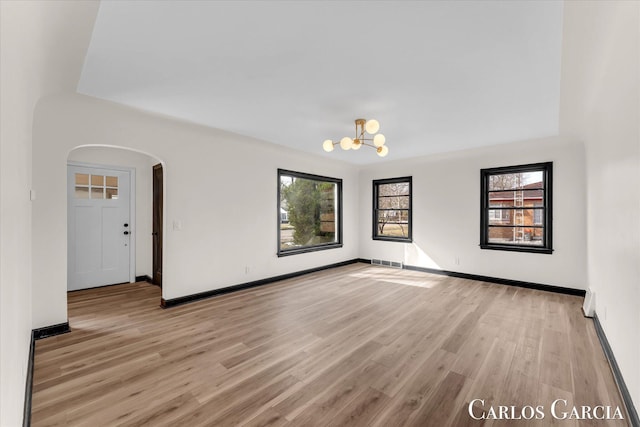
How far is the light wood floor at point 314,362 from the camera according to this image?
191 cm

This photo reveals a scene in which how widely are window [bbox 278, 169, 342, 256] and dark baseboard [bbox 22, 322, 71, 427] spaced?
314 cm

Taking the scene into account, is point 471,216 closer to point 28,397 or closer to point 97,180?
point 28,397

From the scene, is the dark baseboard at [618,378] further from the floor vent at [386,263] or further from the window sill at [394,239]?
the floor vent at [386,263]

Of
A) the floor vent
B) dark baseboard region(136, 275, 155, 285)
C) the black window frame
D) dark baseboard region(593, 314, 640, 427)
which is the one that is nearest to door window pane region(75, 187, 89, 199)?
dark baseboard region(136, 275, 155, 285)

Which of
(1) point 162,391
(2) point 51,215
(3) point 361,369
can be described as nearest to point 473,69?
(3) point 361,369

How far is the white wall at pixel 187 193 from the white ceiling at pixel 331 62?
46 centimetres

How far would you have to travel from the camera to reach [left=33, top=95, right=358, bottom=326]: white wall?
119 inches

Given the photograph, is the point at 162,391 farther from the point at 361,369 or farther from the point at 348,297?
the point at 348,297

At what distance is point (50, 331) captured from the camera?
300 centimetres

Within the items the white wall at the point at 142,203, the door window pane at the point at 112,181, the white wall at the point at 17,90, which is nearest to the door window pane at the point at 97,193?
the door window pane at the point at 112,181

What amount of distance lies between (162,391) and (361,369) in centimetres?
153

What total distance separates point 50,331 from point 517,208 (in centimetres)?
683

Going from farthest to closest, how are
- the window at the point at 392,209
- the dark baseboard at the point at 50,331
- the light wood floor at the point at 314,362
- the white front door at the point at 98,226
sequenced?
the window at the point at 392,209 < the white front door at the point at 98,226 < the dark baseboard at the point at 50,331 < the light wood floor at the point at 314,362

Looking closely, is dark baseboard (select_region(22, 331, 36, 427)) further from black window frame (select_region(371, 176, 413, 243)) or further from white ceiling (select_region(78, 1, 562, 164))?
black window frame (select_region(371, 176, 413, 243))
